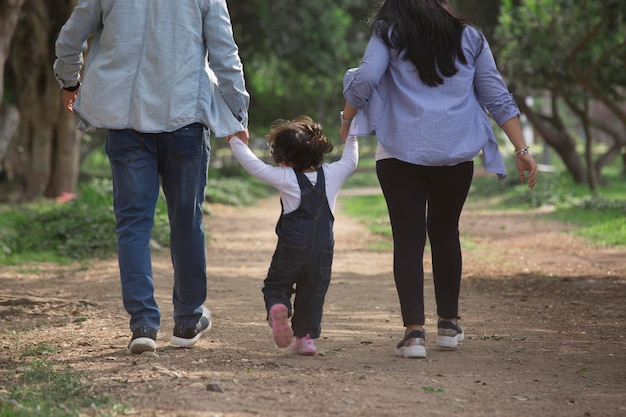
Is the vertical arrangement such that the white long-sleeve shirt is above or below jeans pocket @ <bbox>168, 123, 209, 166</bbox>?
below

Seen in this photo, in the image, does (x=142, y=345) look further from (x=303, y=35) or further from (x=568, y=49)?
(x=303, y=35)

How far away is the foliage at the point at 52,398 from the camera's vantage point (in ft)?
11.9

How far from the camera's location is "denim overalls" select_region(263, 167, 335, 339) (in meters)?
4.91

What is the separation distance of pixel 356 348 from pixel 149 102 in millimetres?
1666

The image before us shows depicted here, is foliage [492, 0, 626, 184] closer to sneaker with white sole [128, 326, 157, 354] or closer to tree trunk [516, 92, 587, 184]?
tree trunk [516, 92, 587, 184]

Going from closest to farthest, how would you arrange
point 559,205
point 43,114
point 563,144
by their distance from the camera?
point 559,205, point 43,114, point 563,144

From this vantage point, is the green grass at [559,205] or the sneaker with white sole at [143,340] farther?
the green grass at [559,205]

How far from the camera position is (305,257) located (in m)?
4.90

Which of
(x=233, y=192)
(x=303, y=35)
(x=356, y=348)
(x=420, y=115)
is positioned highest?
(x=303, y=35)

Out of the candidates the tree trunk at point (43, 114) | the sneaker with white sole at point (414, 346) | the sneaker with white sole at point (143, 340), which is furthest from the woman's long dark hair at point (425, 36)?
the tree trunk at point (43, 114)

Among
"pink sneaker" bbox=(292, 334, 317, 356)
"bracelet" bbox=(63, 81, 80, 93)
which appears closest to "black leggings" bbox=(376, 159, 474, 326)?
"pink sneaker" bbox=(292, 334, 317, 356)

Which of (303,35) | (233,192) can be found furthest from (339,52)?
(233,192)

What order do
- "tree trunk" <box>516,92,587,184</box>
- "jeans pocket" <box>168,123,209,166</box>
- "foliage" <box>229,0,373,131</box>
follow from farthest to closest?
"tree trunk" <box>516,92,587,184</box>
"foliage" <box>229,0,373,131</box>
"jeans pocket" <box>168,123,209,166</box>

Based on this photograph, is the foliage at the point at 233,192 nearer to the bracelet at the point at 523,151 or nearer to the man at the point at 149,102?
the man at the point at 149,102
